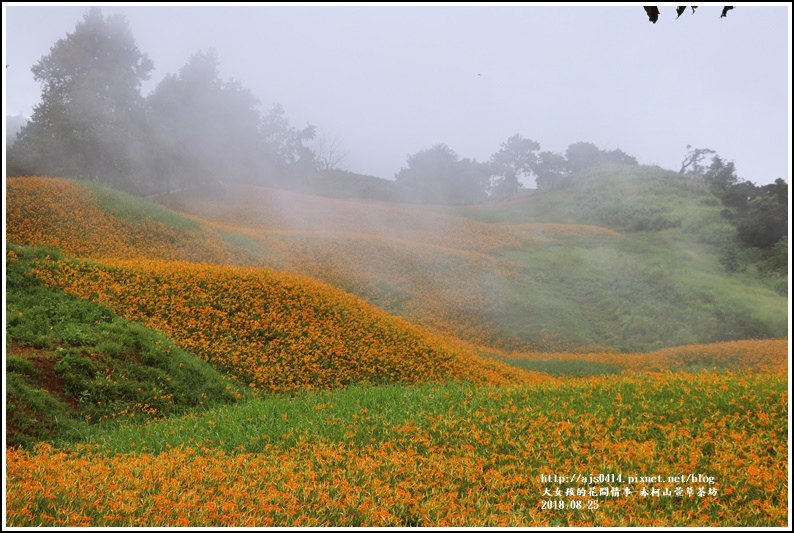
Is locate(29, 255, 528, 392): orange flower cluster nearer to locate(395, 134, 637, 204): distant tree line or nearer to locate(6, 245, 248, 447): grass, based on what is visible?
locate(6, 245, 248, 447): grass

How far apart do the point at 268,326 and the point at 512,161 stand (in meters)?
76.5

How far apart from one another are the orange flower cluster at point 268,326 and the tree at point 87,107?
20940mm

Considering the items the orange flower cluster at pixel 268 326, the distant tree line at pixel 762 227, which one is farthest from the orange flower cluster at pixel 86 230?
the distant tree line at pixel 762 227

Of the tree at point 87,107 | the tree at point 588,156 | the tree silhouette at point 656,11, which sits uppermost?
the tree at point 588,156

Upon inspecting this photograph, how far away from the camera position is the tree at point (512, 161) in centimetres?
8508

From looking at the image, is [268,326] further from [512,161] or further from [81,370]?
[512,161]

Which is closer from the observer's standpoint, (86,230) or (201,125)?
(86,230)

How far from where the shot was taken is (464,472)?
6395mm

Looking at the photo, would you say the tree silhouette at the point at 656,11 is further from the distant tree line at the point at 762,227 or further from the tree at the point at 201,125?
the tree at the point at 201,125

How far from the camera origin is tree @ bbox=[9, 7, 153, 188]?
32469 millimetres

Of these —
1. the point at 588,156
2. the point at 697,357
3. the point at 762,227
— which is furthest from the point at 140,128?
the point at 588,156

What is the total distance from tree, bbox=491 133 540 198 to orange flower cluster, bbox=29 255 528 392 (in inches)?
2810

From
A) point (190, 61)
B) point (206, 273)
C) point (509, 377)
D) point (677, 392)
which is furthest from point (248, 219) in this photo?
point (677, 392)

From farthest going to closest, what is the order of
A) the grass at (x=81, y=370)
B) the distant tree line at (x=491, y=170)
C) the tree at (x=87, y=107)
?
1. the distant tree line at (x=491, y=170)
2. the tree at (x=87, y=107)
3. the grass at (x=81, y=370)
